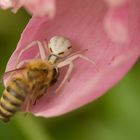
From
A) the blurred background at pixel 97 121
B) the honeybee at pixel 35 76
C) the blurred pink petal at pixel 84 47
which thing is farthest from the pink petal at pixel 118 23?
the blurred background at pixel 97 121

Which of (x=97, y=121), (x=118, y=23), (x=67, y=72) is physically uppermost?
(x=118, y=23)

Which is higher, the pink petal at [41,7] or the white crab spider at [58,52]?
the pink petal at [41,7]

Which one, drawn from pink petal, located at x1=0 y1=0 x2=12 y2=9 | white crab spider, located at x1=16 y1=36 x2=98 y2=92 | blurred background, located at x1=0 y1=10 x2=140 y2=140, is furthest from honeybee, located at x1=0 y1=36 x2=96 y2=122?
blurred background, located at x1=0 y1=10 x2=140 y2=140

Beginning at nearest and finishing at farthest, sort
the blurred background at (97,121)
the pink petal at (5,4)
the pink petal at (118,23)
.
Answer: the pink petal at (118,23)
the pink petal at (5,4)
the blurred background at (97,121)

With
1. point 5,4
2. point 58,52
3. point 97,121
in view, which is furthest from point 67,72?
point 97,121

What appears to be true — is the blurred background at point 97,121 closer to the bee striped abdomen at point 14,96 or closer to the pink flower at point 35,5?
the bee striped abdomen at point 14,96

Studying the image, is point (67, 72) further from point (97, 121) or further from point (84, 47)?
point (97, 121)
